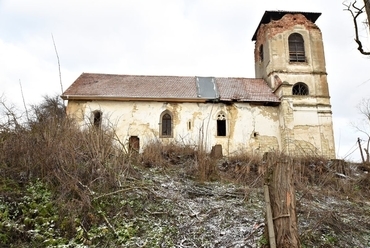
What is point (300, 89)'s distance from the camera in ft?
76.4

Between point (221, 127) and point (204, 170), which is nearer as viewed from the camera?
point (204, 170)

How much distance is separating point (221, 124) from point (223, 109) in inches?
38.7

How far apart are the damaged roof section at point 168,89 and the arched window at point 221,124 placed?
1039 mm

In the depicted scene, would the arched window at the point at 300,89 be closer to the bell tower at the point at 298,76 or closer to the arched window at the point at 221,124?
the bell tower at the point at 298,76

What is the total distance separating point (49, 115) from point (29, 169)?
7.20ft

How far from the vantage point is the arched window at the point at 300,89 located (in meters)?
23.1

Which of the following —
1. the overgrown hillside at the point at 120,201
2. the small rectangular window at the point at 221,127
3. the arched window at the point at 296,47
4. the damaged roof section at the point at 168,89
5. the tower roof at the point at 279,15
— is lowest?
the overgrown hillside at the point at 120,201

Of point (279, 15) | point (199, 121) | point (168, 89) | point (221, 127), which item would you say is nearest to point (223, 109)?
point (221, 127)

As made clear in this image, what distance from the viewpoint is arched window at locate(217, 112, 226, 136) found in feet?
70.7

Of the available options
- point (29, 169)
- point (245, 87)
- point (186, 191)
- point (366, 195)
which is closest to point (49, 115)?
point (29, 169)

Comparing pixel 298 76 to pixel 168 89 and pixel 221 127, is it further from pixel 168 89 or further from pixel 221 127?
pixel 168 89

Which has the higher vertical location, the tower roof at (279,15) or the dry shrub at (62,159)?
the tower roof at (279,15)

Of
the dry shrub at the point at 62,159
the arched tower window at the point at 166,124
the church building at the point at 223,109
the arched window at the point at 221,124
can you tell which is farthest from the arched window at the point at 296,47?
the dry shrub at the point at 62,159

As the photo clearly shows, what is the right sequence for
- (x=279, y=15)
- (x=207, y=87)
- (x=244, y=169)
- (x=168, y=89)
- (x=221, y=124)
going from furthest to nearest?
(x=279, y=15) → (x=207, y=87) → (x=168, y=89) → (x=221, y=124) → (x=244, y=169)
